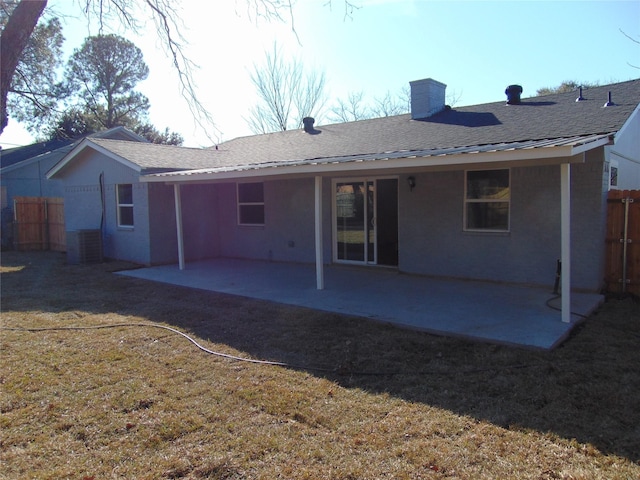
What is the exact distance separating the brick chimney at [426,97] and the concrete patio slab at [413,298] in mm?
4348

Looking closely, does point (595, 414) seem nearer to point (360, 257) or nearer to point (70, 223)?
point (360, 257)

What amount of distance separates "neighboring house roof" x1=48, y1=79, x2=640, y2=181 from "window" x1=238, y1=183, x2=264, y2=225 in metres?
0.73

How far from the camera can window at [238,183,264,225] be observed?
12.6 meters

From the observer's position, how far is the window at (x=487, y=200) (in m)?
8.52

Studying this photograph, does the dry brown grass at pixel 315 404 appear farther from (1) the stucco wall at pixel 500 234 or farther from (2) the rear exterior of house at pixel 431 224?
(2) the rear exterior of house at pixel 431 224

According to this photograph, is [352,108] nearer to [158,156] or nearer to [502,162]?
[158,156]

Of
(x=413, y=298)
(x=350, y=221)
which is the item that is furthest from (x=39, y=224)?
(x=413, y=298)

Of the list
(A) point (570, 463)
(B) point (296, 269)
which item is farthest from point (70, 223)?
(A) point (570, 463)

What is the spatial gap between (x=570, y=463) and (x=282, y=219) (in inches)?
379

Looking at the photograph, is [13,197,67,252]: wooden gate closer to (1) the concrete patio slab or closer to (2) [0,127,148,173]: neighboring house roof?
(2) [0,127,148,173]: neighboring house roof

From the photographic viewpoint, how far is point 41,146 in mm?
24922

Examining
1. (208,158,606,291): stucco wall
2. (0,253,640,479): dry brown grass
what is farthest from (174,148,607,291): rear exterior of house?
(0,253,640,479): dry brown grass

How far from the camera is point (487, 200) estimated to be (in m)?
8.70

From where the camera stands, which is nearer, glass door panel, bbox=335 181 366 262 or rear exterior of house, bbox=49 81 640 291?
rear exterior of house, bbox=49 81 640 291
